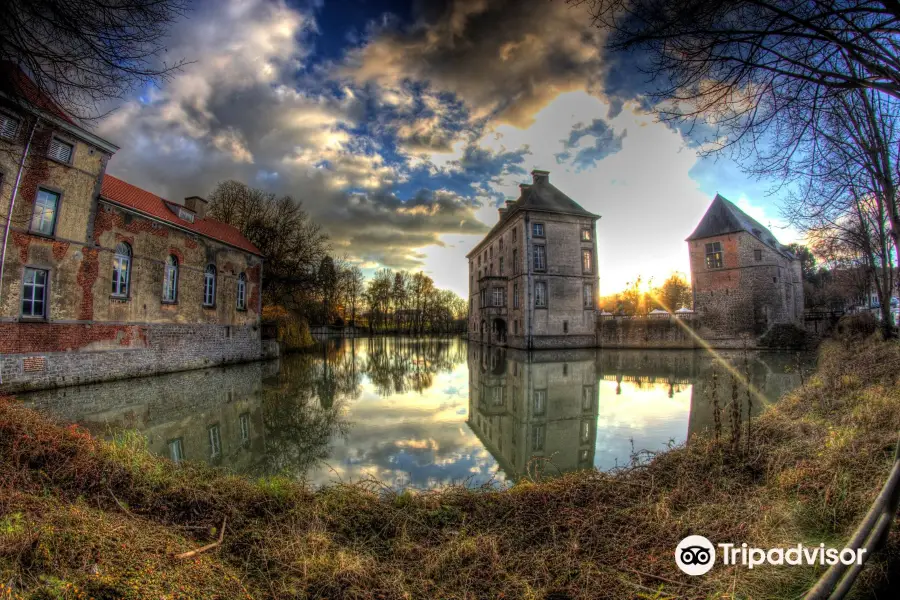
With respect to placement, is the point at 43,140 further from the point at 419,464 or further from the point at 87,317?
the point at 419,464

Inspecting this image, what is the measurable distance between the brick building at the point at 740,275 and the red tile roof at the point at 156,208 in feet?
110

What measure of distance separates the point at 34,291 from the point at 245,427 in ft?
30.4

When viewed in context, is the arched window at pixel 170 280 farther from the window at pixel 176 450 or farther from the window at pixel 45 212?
the window at pixel 176 450

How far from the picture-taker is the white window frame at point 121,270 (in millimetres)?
13711

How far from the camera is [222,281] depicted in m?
19.6

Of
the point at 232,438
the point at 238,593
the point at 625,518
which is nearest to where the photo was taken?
the point at 238,593

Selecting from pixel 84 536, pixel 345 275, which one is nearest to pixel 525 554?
pixel 84 536

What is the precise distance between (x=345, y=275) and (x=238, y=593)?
5629cm

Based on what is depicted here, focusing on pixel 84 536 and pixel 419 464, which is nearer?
pixel 84 536

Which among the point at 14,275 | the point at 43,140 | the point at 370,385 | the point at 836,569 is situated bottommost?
the point at 370,385

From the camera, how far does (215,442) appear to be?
691 cm

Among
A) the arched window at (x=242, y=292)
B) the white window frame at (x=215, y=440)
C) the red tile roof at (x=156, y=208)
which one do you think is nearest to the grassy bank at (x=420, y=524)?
the white window frame at (x=215, y=440)

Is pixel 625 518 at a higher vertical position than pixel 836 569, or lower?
lower

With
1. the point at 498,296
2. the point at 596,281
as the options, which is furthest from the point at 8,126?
the point at 596,281
